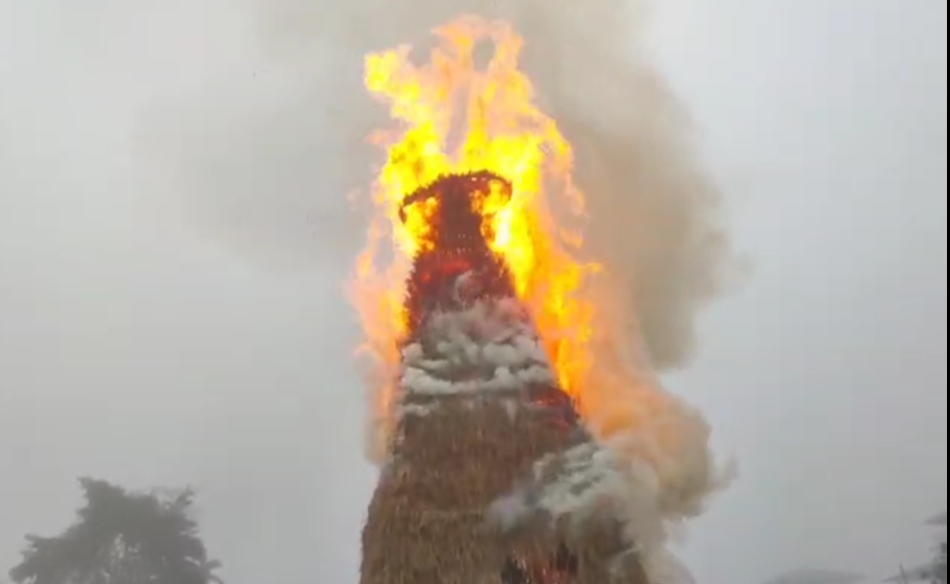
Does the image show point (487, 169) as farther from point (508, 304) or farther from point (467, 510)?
point (467, 510)

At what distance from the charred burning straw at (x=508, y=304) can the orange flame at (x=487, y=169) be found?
0.08ft

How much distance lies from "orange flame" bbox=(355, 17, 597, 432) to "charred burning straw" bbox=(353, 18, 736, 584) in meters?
0.03

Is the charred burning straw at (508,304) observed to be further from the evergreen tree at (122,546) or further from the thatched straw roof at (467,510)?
the evergreen tree at (122,546)

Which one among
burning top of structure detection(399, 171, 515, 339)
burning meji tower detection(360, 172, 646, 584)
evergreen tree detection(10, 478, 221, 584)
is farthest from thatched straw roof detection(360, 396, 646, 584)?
evergreen tree detection(10, 478, 221, 584)

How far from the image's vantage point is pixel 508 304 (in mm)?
12359

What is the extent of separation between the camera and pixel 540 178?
14.4 meters

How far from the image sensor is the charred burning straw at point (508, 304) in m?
11.6

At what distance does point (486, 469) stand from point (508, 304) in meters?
2.16

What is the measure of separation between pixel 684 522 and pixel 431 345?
15.6 ft

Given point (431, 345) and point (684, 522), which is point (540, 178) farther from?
point (684, 522)

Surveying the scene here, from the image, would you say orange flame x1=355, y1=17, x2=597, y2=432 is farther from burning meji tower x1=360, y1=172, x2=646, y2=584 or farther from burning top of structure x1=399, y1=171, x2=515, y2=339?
burning meji tower x1=360, y1=172, x2=646, y2=584

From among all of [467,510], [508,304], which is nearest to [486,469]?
[467,510]

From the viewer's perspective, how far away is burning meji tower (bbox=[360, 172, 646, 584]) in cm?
1077

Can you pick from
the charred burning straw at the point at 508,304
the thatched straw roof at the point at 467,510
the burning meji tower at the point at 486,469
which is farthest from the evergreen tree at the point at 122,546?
the thatched straw roof at the point at 467,510
